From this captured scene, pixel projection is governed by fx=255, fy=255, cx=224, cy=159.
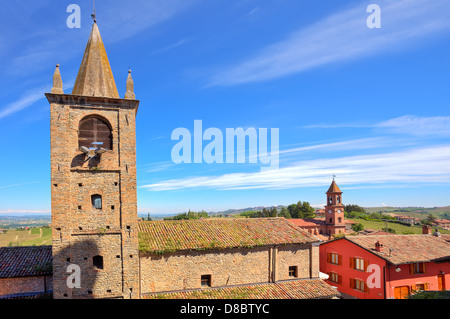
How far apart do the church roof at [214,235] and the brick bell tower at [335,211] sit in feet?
116

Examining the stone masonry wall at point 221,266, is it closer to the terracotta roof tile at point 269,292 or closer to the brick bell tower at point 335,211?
the terracotta roof tile at point 269,292

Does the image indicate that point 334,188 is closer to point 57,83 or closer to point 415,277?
point 415,277

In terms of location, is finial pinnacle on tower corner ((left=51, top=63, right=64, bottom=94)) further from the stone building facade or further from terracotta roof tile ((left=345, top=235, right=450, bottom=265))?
terracotta roof tile ((left=345, top=235, right=450, bottom=265))

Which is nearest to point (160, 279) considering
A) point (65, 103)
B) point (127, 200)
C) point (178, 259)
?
point (178, 259)

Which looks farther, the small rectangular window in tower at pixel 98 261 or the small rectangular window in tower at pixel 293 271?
the small rectangular window in tower at pixel 293 271

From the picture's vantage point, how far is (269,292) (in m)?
18.4

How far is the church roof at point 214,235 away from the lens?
18047mm

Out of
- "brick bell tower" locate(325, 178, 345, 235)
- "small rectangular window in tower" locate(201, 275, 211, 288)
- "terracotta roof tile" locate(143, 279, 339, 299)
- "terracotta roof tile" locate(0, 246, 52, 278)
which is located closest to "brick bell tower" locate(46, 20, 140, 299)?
"terracotta roof tile" locate(143, 279, 339, 299)

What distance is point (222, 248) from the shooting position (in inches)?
730

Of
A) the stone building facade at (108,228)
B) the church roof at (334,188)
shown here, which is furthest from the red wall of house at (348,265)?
the church roof at (334,188)

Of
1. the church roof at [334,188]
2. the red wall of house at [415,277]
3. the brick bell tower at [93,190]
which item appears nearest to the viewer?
the brick bell tower at [93,190]

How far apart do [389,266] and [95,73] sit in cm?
2718

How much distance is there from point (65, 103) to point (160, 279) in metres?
12.8
